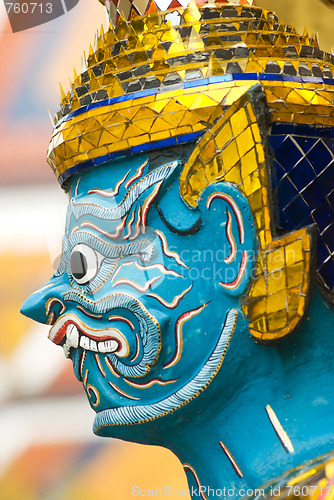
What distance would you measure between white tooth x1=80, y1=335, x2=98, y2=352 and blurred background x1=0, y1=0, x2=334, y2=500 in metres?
1.54

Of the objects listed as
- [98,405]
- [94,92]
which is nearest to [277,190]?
[94,92]

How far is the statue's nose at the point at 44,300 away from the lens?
2242 millimetres

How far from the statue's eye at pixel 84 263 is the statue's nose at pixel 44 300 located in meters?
0.07

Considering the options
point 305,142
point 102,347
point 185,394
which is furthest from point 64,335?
point 305,142

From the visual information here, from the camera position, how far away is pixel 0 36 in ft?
12.8

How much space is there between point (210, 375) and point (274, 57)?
31.5 inches

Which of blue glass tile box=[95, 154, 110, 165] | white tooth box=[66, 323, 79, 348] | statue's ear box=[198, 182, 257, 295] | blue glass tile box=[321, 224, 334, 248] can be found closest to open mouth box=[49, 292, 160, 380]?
white tooth box=[66, 323, 79, 348]

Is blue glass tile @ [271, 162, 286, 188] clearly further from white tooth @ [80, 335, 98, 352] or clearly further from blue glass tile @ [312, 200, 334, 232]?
white tooth @ [80, 335, 98, 352]

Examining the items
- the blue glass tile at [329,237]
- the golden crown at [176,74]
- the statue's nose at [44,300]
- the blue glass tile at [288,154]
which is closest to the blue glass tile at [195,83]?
the golden crown at [176,74]

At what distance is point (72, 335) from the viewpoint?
2.19 meters

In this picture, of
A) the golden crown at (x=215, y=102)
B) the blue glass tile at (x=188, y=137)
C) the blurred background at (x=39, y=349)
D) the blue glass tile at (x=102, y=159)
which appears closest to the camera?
the golden crown at (x=215, y=102)

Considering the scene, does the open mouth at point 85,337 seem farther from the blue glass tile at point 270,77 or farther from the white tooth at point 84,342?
the blue glass tile at point 270,77

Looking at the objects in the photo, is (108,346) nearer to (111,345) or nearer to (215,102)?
(111,345)

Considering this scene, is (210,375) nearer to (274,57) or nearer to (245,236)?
(245,236)
